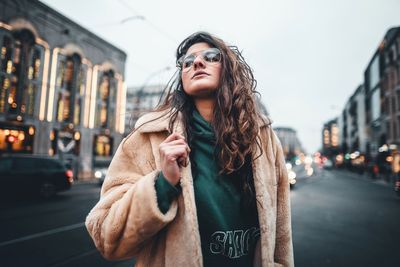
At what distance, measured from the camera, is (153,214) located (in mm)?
1123

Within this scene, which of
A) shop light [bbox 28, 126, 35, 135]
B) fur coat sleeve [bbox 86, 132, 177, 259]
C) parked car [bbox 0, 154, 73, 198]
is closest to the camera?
fur coat sleeve [bbox 86, 132, 177, 259]

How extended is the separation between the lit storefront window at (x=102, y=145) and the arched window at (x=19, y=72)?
7.31 m

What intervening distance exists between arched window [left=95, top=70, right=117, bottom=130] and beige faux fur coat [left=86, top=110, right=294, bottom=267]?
91.3ft

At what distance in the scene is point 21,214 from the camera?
25.1 feet

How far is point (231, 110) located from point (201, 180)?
46 centimetres

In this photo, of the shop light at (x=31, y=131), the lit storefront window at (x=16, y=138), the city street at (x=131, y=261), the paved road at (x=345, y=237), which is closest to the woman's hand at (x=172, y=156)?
the city street at (x=131, y=261)

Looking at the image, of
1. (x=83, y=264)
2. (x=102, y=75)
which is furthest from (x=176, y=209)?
(x=102, y=75)

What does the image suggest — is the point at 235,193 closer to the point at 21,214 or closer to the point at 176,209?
the point at 176,209

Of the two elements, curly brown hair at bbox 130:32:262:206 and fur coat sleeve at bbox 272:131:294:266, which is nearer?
curly brown hair at bbox 130:32:262:206

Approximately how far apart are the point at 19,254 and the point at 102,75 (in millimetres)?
25235

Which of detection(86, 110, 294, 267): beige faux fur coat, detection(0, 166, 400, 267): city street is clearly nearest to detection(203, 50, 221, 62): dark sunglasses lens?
detection(86, 110, 294, 267): beige faux fur coat

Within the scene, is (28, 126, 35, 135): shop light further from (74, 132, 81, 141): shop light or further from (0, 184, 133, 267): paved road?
(0, 184, 133, 267): paved road

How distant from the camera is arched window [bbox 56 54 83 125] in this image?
2341 cm

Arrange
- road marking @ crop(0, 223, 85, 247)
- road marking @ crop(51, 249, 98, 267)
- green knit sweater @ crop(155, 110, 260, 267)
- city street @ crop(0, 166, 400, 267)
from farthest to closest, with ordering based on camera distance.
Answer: road marking @ crop(0, 223, 85, 247), city street @ crop(0, 166, 400, 267), road marking @ crop(51, 249, 98, 267), green knit sweater @ crop(155, 110, 260, 267)
